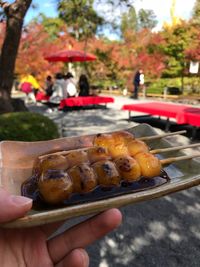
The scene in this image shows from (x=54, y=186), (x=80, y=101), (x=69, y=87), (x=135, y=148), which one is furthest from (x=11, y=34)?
(x=69, y=87)

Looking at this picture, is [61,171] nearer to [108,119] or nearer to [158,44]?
[108,119]

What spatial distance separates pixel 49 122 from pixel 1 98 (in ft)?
5.88

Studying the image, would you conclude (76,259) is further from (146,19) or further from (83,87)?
(146,19)

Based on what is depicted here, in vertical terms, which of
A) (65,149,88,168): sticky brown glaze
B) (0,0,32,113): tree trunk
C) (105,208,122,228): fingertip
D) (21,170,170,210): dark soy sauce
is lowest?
(105,208,122,228): fingertip

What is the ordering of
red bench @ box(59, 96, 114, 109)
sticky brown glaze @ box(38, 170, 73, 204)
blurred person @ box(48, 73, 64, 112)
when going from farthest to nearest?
1. blurred person @ box(48, 73, 64, 112)
2. red bench @ box(59, 96, 114, 109)
3. sticky brown glaze @ box(38, 170, 73, 204)

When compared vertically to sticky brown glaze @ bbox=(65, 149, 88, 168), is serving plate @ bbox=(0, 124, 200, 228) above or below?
below

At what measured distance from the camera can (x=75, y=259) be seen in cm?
166

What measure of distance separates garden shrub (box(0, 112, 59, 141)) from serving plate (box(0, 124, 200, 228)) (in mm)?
4186

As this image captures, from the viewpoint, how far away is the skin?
1629mm

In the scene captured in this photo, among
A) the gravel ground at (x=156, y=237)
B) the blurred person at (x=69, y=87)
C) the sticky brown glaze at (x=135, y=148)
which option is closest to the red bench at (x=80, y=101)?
the blurred person at (x=69, y=87)

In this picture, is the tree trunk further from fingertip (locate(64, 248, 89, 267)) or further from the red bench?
fingertip (locate(64, 248, 89, 267))

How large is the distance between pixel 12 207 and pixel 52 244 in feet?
2.09

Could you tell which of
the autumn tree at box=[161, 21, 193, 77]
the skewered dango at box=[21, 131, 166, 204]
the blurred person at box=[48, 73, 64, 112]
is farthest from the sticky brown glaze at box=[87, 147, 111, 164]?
the autumn tree at box=[161, 21, 193, 77]

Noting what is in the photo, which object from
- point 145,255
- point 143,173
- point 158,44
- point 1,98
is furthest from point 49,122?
point 158,44
